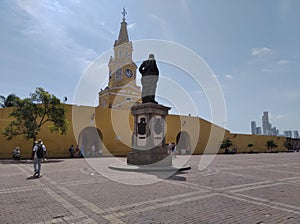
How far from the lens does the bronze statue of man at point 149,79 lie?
49.5 ft

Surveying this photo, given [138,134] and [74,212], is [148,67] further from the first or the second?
[74,212]

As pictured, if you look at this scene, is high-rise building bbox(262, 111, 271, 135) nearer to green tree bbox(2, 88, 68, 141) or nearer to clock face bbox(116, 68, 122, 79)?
clock face bbox(116, 68, 122, 79)

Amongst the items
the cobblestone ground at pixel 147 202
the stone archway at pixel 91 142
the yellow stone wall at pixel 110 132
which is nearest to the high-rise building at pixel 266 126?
the yellow stone wall at pixel 110 132

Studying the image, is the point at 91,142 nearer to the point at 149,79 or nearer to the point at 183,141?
the point at 183,141

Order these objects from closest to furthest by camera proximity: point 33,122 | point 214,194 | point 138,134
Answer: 1. point 214,194
2. point 138,134
3. point 33,122

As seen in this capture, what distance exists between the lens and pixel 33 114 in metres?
19.2

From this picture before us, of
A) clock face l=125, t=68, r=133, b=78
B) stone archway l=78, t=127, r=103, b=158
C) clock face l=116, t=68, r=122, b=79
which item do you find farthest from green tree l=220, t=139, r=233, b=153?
clock face l=116, t=68, r=122, b=79

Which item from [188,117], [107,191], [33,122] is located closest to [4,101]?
[33,122]

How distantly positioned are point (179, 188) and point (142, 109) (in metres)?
7.10

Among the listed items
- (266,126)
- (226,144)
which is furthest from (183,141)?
(266,126)

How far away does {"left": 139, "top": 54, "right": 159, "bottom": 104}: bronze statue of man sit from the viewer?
49.5ft

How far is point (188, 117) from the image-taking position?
3359 centimetres

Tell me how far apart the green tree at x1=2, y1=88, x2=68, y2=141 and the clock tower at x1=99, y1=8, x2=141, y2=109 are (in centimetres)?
1951

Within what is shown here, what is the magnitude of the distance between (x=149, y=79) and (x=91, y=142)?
53.3 feet
